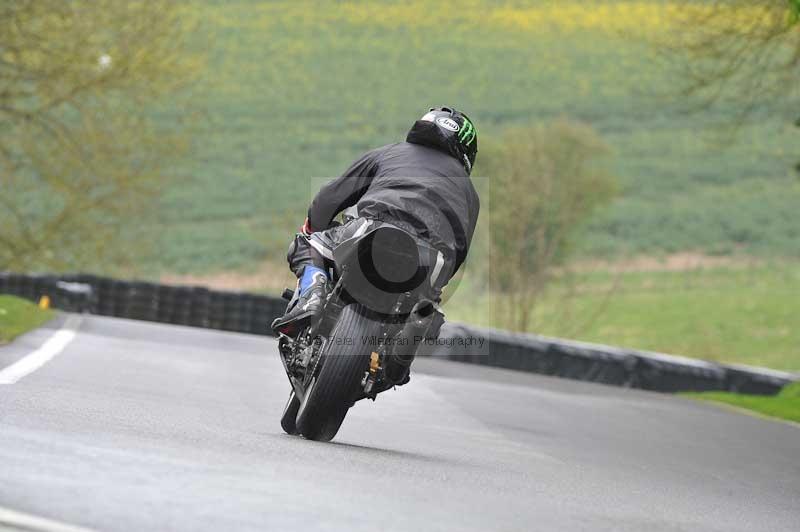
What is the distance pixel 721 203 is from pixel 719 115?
872 centimetres

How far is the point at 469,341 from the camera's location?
27172mm

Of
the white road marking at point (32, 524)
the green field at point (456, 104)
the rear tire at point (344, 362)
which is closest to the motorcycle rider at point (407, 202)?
the rear tire at point (344, 362)

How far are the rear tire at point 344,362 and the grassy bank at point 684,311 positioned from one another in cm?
3189

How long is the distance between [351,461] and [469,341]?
64.6ft

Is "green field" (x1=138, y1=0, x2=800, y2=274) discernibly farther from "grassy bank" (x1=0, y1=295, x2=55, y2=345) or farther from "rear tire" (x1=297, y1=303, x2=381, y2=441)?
"rear tire" (x1=297, y1=303, x2=381, y2=441)

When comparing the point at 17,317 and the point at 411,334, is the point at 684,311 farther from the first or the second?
the point at 411,334

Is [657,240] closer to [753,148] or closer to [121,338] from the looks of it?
[753,148]

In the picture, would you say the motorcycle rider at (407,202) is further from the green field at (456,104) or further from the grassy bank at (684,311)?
the green field at (456,104)

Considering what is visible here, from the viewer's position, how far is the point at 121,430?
298 inches

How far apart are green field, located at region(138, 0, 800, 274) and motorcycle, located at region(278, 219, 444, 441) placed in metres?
40.9

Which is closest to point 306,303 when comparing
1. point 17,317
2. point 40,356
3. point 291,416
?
point 291,416

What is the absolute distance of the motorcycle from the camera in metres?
8.23

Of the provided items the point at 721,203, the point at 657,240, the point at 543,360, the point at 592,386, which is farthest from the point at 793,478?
the point at 721,203

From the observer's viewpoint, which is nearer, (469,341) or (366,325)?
(366,325)
